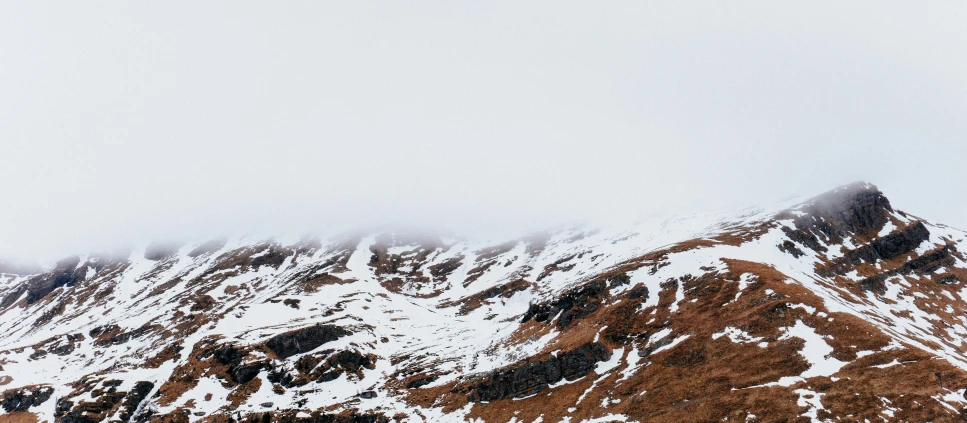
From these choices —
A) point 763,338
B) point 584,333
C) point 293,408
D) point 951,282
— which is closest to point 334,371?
point 293,408

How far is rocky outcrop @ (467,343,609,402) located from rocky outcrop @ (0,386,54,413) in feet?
316

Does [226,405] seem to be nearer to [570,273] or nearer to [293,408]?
[293,408]

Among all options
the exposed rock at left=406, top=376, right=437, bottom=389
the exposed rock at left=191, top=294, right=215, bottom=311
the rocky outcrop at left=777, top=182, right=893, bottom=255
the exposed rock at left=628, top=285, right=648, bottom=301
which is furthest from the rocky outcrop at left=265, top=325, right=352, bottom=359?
the rocky outcrop at left=777, top=182, right=893, bottom=255

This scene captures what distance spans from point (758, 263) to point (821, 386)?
1903 inches

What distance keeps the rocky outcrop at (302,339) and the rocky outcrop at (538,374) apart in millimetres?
47093

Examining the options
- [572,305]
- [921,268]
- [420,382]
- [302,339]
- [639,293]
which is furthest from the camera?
[921,268]

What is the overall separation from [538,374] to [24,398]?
11173 cm

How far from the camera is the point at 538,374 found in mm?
79000

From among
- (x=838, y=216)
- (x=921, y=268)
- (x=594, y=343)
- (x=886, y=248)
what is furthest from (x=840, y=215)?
(x=594, y=343)

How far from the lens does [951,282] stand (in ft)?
369

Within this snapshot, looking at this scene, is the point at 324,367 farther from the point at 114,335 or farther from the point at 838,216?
the point at 838,216

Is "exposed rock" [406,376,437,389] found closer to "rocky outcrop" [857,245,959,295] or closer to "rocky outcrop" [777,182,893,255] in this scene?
"rocky outcrop" [857,245,959,295]

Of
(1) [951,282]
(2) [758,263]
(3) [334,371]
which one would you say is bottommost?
(1) [951,282]

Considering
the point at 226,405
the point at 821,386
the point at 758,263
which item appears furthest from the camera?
the point at 758,263
